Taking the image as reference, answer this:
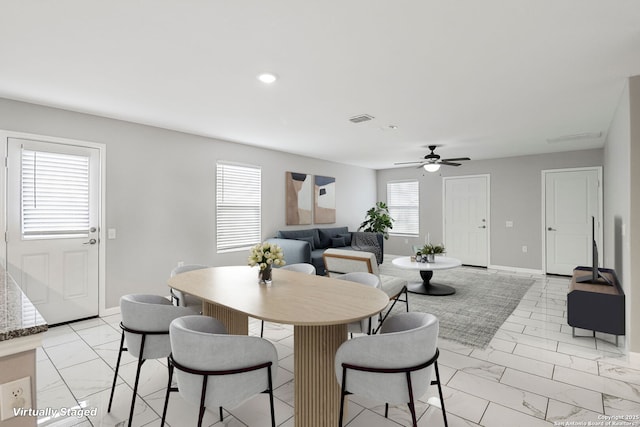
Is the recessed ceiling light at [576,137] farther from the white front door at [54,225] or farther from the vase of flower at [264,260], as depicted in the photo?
the white front door at [54,225]

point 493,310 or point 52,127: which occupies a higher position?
point 52,127

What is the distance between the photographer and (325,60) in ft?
8.14

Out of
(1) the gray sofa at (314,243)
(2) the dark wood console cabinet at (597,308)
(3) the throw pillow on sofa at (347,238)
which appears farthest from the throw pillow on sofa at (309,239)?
(2) the dark wood console cabinet at (597,308)

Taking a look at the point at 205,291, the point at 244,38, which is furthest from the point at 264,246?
the point at 244,38

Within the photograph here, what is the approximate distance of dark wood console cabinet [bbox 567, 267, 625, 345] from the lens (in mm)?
2975

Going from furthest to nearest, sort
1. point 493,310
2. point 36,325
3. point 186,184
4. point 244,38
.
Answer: point 186,184
point 493,310
point 244,38
point 36,325

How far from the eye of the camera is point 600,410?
211 cm

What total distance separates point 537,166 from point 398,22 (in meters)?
5.95

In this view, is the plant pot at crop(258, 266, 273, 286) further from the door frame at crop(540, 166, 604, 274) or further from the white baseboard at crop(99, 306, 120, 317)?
the door frame at crop(540, 166, 604, 274)

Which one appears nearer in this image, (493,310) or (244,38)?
(244,38)

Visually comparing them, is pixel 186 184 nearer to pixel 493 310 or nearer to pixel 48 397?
pixel 48 397

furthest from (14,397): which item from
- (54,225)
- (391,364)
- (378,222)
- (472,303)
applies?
(378,222)

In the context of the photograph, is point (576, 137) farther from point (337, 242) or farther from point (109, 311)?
point (109, 311)

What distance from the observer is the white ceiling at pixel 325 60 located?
1.89 metres
